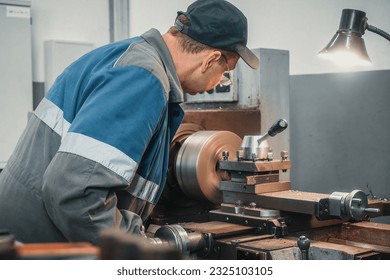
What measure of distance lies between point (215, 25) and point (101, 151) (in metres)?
0.40

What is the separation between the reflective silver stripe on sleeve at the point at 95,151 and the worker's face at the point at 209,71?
0.34m

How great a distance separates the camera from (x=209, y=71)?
44.6 inches

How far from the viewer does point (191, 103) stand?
189cm

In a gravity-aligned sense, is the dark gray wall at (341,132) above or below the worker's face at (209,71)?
below

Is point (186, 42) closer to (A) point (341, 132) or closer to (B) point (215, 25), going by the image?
(B) point (215, 25)

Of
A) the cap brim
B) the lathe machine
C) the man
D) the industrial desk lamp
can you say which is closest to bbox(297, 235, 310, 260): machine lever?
the lathe machine

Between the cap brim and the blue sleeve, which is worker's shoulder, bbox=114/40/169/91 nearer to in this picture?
the blue sleeve

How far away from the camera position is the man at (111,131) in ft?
2.69

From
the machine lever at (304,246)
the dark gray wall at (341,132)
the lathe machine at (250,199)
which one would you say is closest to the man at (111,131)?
the lathe machine at (250,199)

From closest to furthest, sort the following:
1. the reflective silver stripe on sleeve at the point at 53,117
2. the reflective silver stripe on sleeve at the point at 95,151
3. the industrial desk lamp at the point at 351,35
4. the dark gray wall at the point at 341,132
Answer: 1. the reflective silver stripe on sleeve at the point at 95,151
2. the reflective silver stripe on sleeve at the point at 53,117
3. the industrial desk lamp at the point at 351,35
4. the dark gray wall at the point at 341,132

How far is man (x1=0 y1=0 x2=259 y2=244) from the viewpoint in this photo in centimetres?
82

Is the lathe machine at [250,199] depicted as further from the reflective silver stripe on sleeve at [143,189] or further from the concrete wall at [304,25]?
the concrete wall at [304,25]

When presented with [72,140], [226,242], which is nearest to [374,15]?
[226,242]

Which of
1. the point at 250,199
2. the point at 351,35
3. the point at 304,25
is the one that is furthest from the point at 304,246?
the point at 304,25
